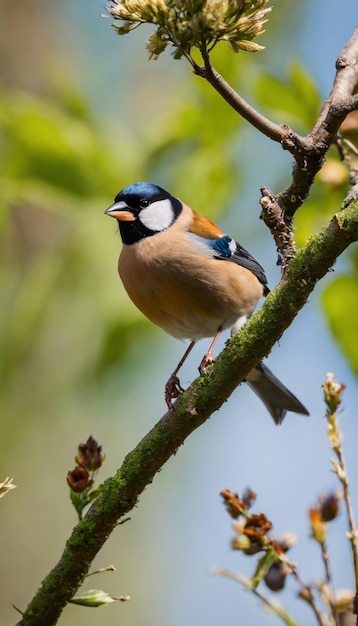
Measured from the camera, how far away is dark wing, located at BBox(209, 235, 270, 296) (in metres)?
3.37

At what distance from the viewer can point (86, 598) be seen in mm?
1938

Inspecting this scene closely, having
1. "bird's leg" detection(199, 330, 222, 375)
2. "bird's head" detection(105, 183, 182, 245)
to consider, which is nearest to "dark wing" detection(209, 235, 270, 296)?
"bird's head" detection(105, 183, 182, 245)

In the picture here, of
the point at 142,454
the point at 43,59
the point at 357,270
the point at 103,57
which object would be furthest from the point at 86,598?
the point at 43,59

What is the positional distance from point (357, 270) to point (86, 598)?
104 centimetres

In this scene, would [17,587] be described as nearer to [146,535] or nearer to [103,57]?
[146,535]

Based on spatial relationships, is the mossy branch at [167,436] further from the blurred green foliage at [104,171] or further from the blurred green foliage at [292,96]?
the blurred green foliage at [292,96]

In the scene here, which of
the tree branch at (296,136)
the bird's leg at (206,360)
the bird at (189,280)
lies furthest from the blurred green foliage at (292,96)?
the bird's leg at (206,360)

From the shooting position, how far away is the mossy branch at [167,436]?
180 cm

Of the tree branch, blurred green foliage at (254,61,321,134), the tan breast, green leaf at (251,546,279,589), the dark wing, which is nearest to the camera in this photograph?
the tree branch

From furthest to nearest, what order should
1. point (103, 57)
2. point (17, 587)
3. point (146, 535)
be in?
point (146, 535)
point (17, 587)
point (103, 57)

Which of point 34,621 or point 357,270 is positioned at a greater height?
point 357,270

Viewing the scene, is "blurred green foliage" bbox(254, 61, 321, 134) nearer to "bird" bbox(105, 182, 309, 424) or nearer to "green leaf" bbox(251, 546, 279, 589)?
"bird" bbox(105, 182, 309, 424)

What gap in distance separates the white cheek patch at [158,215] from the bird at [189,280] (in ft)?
0.03

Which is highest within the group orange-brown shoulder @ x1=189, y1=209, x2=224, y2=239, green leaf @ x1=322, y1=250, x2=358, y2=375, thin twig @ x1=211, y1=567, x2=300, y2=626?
orange-brown shoulder @ x1=189, y1=209, x2=224, y2=239
